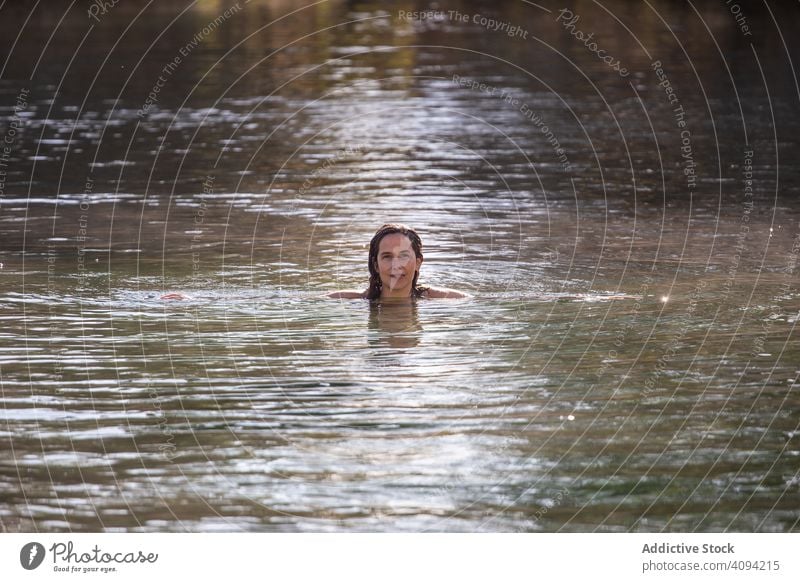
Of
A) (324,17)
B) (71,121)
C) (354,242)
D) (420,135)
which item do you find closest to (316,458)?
(354,242)

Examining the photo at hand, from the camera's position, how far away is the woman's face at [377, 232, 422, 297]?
11977 millimetres

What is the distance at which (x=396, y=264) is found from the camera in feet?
39.2

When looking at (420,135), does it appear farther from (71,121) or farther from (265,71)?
(265,71)

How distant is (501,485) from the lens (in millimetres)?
7391

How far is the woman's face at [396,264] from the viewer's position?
12.0 m

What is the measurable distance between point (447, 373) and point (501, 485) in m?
2.21
